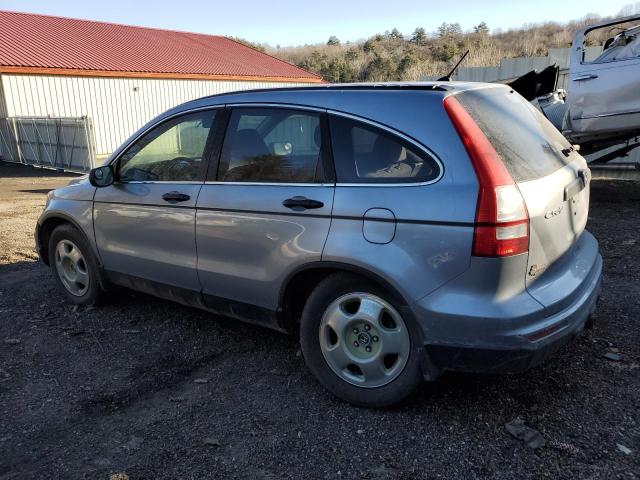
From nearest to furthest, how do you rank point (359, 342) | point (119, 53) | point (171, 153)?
point (359, 342), point (171, 153), point (119, 53)

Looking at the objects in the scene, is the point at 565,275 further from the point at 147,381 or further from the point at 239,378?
the point at 147,381

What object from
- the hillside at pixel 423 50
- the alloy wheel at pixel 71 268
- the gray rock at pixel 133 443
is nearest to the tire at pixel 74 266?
the alloy wheel at pixel 71 268

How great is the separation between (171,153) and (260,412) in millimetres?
2000

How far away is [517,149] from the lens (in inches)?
114

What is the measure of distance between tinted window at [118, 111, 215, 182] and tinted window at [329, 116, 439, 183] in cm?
111

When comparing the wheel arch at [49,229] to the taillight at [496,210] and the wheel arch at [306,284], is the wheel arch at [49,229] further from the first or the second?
the taillight at [496,210]

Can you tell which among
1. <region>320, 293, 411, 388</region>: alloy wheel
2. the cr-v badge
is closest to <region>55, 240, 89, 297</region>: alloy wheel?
<region>320, 293, 411, 388</region>: alloy wheel

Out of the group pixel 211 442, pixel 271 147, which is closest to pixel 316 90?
pixel 271 147

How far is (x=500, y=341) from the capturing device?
2.62m

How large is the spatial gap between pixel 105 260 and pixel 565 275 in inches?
134

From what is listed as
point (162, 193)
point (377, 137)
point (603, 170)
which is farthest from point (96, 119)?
point (377, 137)

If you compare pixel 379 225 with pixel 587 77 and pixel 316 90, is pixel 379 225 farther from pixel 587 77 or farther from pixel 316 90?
pixel 587 77

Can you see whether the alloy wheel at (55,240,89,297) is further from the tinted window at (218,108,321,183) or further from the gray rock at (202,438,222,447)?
the gray rock at (202,438,222,447)

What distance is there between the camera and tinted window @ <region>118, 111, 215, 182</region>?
3.81m
